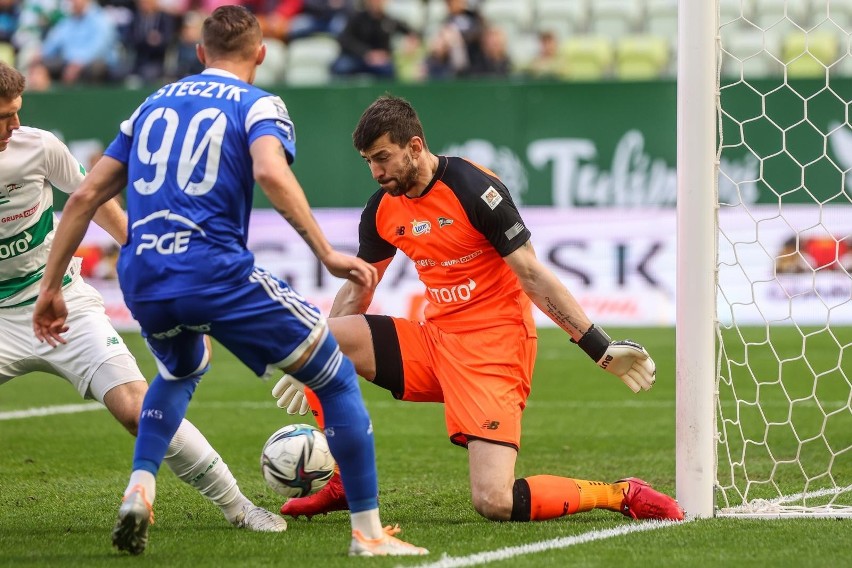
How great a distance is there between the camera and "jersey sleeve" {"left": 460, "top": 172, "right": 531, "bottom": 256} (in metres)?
5.28

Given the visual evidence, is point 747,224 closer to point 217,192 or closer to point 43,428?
point 43,428

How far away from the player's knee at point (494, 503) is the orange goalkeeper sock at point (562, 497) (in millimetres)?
44

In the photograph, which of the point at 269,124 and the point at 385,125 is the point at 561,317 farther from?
the point at 269,124

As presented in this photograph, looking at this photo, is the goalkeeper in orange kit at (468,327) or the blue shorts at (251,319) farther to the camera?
the goalkeeper in orange kit at (468,327)

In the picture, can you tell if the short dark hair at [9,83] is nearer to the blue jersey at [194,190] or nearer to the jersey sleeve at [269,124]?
the blue jersey at [194,190]

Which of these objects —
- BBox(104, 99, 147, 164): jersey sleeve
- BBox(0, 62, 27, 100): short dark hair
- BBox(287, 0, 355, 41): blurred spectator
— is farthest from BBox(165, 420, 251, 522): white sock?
BBox(287, 0, 355, 41): blurred spectator

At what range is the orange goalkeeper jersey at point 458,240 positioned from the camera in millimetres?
5375

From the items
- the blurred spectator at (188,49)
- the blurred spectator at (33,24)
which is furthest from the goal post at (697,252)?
the blurred spectator at (33,24)

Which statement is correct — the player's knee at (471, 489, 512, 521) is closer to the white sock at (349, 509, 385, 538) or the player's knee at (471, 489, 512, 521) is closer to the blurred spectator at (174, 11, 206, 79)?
the white sock at (349, 509, 385, 538)

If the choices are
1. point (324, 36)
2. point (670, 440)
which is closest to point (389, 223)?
point (670, 440)

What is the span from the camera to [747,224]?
13250 millimetres

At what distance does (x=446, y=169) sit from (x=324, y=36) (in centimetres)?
1189

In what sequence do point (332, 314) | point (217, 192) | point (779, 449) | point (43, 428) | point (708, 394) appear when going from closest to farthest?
point (217, 192), point (708, 394), point (332, 314), point (779, 449), point (43, 428)

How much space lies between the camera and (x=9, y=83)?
15.9 ft
